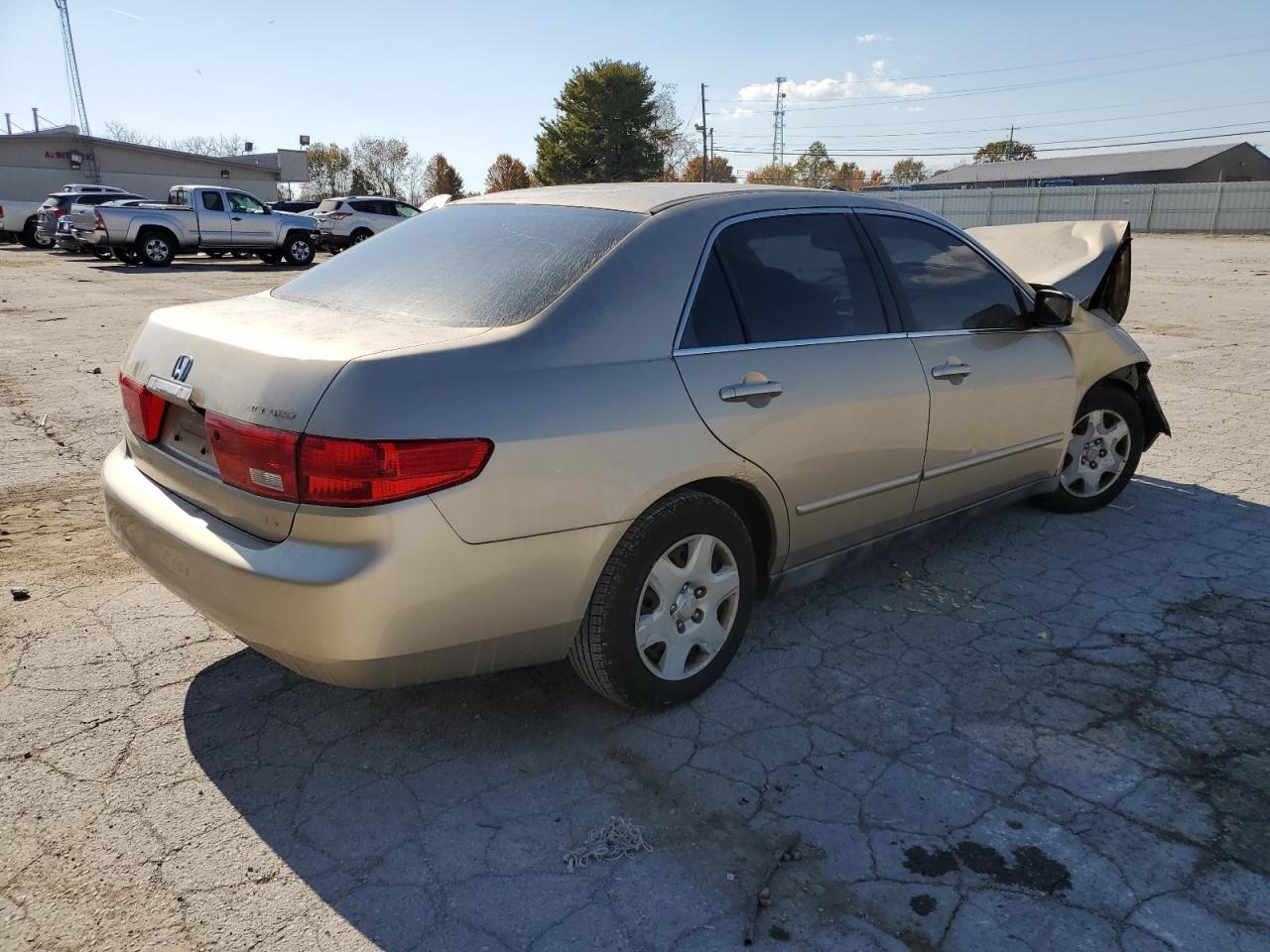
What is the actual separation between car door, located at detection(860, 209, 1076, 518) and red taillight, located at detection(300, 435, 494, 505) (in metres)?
2.13

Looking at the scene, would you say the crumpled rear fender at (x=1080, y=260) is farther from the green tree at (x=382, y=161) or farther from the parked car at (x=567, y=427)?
the green tree at (x=382, y=161)

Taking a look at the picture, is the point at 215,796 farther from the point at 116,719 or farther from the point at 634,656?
the point at 634,656

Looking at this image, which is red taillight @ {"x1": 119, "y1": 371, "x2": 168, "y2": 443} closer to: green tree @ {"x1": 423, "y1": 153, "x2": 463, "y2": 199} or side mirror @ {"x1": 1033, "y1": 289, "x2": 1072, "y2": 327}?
side mirror @ {"x1": 1033, "y1": 289, "x2": 1072, "y2": 327}

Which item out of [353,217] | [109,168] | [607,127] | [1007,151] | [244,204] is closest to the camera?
[244,204]

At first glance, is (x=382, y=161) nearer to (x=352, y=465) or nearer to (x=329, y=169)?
(x=329, y=169)

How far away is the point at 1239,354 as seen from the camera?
984 centimetres

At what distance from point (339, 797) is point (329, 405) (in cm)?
116

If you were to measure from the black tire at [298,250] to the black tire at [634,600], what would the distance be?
23.5 metres

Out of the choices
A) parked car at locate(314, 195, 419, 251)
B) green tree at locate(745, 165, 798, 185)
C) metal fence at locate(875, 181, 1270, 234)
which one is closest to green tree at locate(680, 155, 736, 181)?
green tree at locate(745, 165, 798, 185)

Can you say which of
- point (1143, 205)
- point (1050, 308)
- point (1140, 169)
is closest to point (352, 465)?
point (1050, 308)

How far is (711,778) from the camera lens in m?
2.72

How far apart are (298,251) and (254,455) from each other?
2388cm

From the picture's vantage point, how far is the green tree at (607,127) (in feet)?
209

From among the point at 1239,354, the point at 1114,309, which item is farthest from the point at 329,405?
the point at 1239,354
